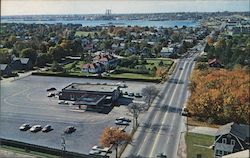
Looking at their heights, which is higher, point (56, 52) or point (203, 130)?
point (56, 52)

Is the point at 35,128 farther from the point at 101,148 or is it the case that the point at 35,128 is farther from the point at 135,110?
the point at 135,110

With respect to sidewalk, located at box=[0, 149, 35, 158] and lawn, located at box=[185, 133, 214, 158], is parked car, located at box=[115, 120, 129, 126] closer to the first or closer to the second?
lawn, located at box=[185, 133, 214, 158]

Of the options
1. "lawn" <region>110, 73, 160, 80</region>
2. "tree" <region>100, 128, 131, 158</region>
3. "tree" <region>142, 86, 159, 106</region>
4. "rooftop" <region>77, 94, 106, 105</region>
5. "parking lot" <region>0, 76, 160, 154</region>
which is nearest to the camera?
"tree" <region>100, 128, 131, 158</region>

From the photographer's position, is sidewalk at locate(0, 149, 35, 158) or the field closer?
sidewalk at locate(0, 149, 35, 158)

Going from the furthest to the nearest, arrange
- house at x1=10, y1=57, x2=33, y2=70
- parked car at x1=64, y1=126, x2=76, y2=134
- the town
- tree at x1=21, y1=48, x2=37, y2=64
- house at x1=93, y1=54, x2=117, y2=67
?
tree at x1=21, y1=48, x2=37, y2=64
house at x1=93, y1=54, x2=117, y2=67
house at x1=10, y1=57, x2=33, y2=70
parked car at x1=64, y1=126, x2=76, y2=134
the town

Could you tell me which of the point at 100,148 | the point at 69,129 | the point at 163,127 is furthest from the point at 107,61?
the point at 100,148

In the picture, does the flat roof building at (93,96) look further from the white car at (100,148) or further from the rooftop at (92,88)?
the white car at (100,148)

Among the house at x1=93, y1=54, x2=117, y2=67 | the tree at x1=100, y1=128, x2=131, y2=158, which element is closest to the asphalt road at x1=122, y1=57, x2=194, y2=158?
the tree at x1=100, y1=128, x2=131, y2=158

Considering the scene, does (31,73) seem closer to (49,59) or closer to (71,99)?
(49,59)
